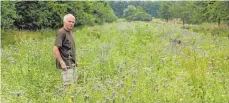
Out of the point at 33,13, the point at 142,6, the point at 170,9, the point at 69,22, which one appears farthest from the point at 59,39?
the point at 142,6

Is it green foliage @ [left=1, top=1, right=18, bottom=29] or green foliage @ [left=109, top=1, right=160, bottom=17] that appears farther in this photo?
green foliage @ [left=109, top=1, right=160, bottom=17]

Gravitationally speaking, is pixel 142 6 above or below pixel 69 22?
above

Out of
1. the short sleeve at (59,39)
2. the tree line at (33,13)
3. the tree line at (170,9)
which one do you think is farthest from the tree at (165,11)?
the short sleeve at (59,39)

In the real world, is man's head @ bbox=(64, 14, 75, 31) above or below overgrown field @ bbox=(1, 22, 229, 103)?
above

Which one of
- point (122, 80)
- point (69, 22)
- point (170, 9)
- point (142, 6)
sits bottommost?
point (122, 80)

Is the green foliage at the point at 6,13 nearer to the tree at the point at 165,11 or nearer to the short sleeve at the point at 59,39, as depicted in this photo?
the short sleeve at the point at 59,39

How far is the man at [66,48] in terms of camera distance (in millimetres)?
6277

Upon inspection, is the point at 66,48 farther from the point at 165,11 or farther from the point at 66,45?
the point at 165,11

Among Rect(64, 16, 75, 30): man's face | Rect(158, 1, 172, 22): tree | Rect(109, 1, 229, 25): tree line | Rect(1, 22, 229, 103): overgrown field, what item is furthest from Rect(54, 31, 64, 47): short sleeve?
Rect(158, 1, 172, 22): tree

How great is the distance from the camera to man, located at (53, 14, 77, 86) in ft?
20.6

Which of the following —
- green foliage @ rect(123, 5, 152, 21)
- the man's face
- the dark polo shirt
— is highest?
the man's face

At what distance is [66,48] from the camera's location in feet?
21.3

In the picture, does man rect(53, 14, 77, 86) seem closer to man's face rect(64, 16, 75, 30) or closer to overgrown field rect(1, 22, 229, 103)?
man's face rect(64, 16, 75, 30)

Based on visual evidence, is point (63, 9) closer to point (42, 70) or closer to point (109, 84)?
point (42, 70)
